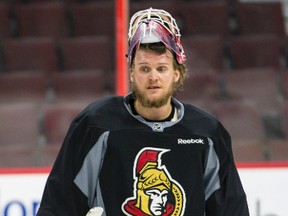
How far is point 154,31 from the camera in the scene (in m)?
2.02

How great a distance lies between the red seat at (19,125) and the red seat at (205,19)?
0.90 metres

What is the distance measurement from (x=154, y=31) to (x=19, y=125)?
1.86 metres

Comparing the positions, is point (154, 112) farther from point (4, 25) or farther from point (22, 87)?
point (4, 25)

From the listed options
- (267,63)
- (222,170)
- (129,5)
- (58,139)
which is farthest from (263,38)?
(222,170)

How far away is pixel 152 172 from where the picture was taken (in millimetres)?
2043

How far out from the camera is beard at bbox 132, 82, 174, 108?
6.62 feet

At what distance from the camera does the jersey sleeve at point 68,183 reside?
6.65 ft

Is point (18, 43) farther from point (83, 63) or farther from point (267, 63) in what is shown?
point (267, 63)

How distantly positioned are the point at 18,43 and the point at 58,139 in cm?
60

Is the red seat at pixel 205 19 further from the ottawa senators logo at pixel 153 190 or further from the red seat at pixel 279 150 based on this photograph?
the ottawa senators logo at pixel 153 190

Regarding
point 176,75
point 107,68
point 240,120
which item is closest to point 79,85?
point 107,68

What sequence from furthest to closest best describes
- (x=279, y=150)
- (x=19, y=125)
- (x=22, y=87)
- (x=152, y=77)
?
(x=22, y=87) < (x=19, y=125) < (x=279, y=150) < (x=152, y=77)

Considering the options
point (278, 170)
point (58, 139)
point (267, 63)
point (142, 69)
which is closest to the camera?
point (142, 69)

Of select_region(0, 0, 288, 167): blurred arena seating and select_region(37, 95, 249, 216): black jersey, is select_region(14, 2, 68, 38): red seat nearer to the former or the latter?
select_region(0, 0, 288, 167): blurred arena seating
